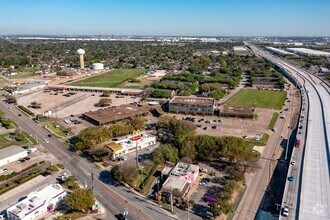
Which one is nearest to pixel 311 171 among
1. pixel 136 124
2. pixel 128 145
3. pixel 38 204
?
pixel 128 145

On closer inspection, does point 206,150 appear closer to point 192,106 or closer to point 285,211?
point 285,211

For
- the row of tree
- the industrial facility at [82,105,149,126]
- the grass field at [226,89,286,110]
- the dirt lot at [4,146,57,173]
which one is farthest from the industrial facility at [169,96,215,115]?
the dirt lot at [4,146,57,173]

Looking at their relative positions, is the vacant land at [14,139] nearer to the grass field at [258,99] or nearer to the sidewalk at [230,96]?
the sidewalk at [230,96]

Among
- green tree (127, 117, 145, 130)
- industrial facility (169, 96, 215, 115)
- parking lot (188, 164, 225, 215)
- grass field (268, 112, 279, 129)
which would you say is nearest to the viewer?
parking lot (188, 164, 225, 215)

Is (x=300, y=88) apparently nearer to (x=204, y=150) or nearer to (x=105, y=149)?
(x=204, y=150)

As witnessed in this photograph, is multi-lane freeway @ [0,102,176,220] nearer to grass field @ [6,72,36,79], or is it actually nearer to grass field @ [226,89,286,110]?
grass field @ [226,89,286,110]

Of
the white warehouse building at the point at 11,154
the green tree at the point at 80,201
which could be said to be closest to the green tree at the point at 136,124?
the white warehouse building at the point at 11,154
